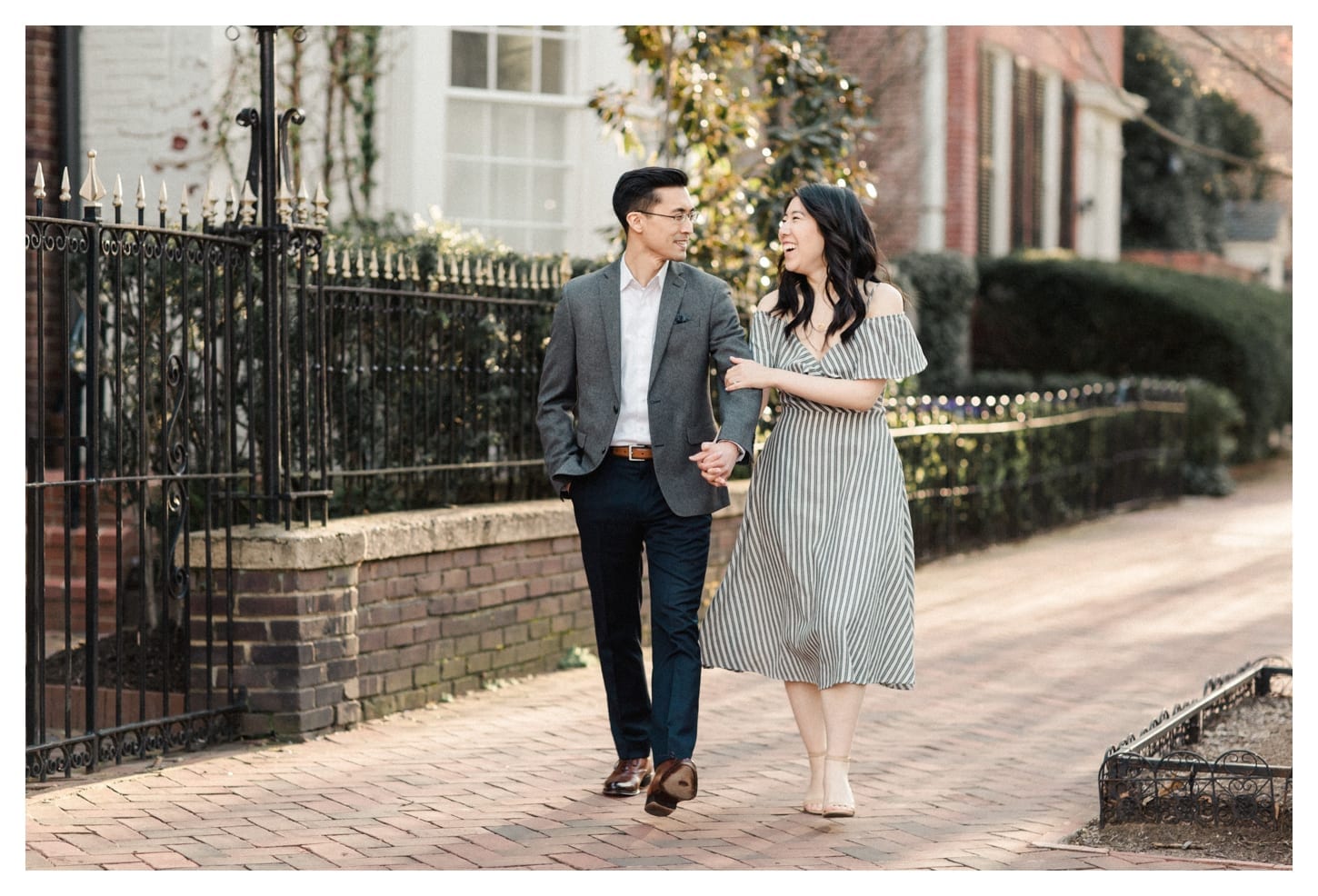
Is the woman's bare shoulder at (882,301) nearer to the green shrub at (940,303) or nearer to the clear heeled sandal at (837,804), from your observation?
the clear heeled sandal at (837,804)

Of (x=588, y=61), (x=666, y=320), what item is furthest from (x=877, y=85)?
(x=666, y=320)

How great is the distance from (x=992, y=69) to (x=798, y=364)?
16.7m

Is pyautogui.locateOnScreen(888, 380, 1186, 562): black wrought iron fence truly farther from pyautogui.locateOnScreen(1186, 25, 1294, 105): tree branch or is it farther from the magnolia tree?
pyautogui.locateOnScreen(1186, 25, 1294, 105): tree branch

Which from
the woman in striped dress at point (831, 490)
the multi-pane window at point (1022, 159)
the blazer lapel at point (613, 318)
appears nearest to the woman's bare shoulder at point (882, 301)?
the woman in striped dress at point (831, 490)

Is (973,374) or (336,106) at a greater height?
(336,106)

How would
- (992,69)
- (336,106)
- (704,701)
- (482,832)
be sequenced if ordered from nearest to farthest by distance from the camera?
(482,832) < (704,701) < (336,106) < (992,69)

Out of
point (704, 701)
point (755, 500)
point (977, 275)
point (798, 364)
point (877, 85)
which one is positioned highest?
point (877, 85)

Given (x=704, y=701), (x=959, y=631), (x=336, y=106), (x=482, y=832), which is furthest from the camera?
(x=336, y=106)

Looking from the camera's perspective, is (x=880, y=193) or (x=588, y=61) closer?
(x=588, y=61)

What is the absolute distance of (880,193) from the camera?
64.1 ft

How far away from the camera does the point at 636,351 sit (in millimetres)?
5488

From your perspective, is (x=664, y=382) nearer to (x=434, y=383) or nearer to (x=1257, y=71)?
(x=434, y=383)

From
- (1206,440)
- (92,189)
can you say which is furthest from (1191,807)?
(1206,440)
